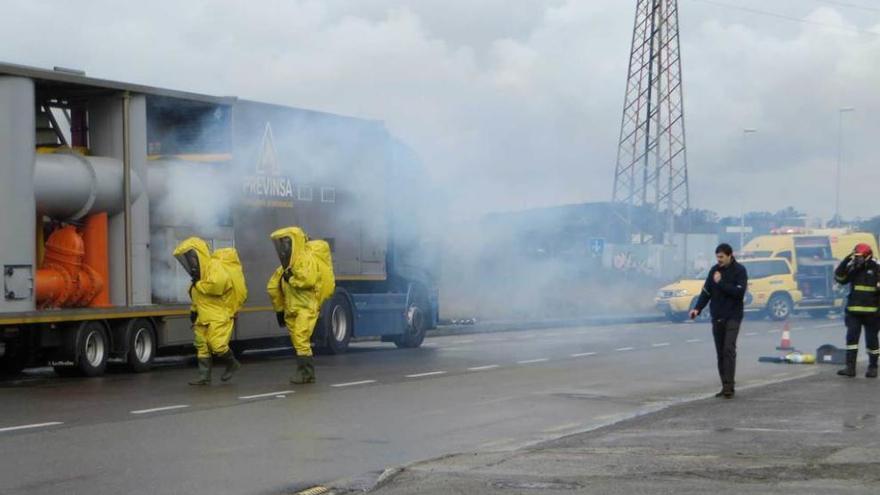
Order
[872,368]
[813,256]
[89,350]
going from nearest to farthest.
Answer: [872,368] < [89,350] < [813,256]

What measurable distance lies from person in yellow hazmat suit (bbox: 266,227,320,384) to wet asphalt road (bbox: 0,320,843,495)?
0.50m

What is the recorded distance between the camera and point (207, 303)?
15500 mm

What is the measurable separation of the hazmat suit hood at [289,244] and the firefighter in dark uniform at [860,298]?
6.89 metres

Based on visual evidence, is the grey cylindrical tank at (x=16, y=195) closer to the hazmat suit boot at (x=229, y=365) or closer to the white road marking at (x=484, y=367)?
the hazmat suit boot at (x=229, y=365)

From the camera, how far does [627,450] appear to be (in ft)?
32.3

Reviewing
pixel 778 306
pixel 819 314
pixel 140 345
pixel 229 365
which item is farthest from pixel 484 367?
pixel 819 314

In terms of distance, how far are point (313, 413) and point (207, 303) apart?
343 cm

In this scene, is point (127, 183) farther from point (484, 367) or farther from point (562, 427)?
point (562, 427)

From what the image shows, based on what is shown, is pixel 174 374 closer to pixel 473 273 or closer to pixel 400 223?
pixel 400 223

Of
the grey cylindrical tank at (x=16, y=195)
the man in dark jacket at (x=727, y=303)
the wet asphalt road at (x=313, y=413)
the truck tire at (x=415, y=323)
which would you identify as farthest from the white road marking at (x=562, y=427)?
the truck tire at (x=415, y=323)

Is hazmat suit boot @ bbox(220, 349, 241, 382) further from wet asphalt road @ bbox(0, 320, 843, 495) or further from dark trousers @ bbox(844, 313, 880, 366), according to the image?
dark trousers @ bbox(844, 313, 880, 366)

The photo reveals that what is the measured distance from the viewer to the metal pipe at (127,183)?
17.5m

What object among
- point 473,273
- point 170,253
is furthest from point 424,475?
point 473,273

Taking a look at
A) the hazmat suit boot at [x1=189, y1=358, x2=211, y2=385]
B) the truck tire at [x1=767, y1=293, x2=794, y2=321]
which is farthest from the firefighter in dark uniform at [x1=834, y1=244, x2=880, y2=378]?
the truck tire at [x1=767, y1=293, x2=794, y2=321]
